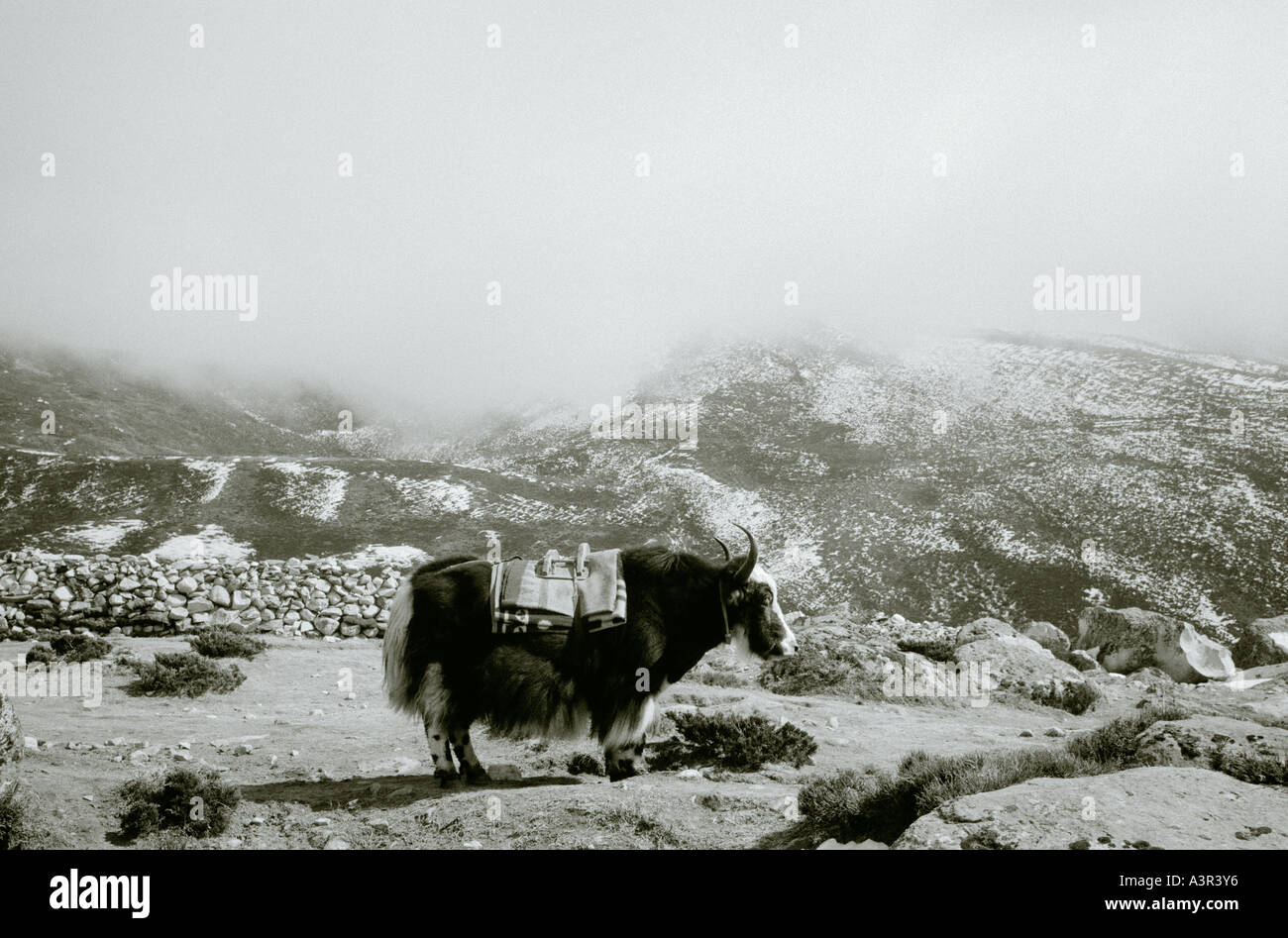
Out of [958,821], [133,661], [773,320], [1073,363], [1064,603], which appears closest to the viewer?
[958,821]

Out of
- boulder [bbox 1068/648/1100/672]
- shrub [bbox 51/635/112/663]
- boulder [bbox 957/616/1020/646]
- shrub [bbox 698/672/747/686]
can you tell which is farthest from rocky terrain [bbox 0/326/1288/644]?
shrub [bbox 698/672/747/686]

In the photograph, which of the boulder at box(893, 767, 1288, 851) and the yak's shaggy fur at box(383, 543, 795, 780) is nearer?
the boulder at box(893, 767, 1288, 851)

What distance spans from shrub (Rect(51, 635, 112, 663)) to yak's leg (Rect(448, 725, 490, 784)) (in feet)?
35.1

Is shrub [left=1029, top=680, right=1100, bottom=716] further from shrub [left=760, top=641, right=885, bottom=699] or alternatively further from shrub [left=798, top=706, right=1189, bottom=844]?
shrub [left=798, top=706, right=1189, bottom=844]

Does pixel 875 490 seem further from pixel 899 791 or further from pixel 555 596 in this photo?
pixel 899 791

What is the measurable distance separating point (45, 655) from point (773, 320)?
Answer: 76559mm

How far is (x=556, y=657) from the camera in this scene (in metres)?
8.09

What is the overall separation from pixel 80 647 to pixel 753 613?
1391 cm

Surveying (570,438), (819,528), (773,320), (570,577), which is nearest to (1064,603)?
(819,528)

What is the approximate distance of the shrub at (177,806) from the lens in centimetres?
663

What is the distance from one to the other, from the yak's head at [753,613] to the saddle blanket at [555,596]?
1127mm

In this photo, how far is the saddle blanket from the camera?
7.98 m
